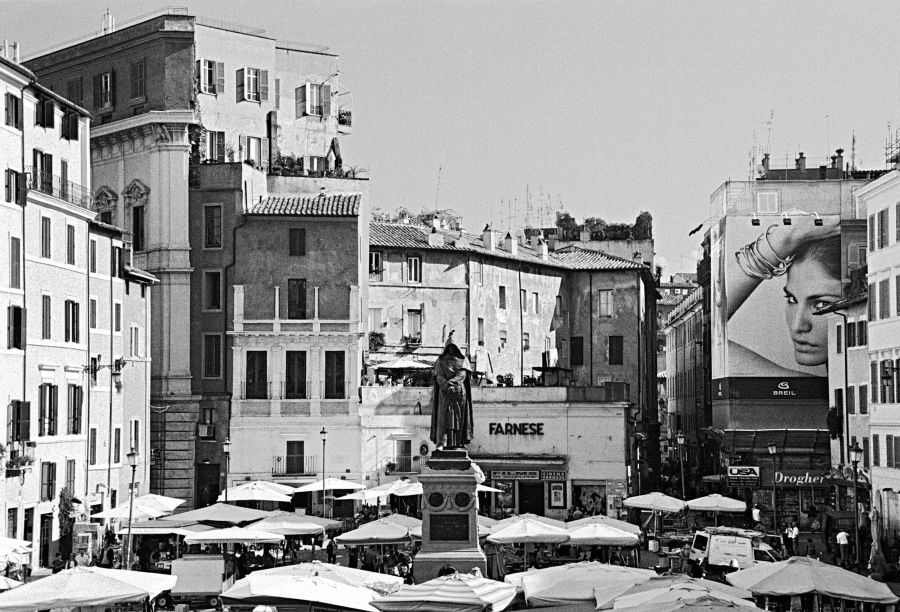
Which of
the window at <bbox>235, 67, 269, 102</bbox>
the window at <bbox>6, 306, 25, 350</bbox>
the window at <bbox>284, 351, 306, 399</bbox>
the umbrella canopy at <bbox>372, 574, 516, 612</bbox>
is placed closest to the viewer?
the umbrella canopy at <bbox>372, 574, 516, 612</bbox>

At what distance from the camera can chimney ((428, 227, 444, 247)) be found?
8519 cm

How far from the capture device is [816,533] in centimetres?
7106

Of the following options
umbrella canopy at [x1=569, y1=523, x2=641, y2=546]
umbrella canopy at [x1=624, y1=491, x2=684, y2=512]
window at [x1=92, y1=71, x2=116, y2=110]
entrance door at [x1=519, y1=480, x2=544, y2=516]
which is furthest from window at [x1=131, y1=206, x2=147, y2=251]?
umbrella canopy at [x1=569, y1=523, x2=641, y2=546]

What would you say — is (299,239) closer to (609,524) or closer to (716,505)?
(716,505)

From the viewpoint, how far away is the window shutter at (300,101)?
84.6 metres

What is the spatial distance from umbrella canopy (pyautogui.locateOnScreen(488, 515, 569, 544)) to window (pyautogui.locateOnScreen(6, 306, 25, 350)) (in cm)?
1808

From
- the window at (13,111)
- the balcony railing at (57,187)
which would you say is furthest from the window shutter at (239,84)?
the window at (13,111)

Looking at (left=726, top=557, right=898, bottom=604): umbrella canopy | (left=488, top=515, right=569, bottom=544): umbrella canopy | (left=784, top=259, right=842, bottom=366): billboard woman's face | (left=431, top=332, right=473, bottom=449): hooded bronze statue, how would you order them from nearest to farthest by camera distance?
(left=726, top=557, right=898, bottom=604): umbrella canopy
(left=431, top=332, right=473, bottom=449): hooded bronze statue
(left=488, top=515, right=569, bottom=544): umbrella canopy
(left=784, top=259, right=842, bottom=366): billboard woman's face

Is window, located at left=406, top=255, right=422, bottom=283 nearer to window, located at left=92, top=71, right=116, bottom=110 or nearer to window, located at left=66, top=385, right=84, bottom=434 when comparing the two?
window, located at left=92, top=71, right=116, bottom=110

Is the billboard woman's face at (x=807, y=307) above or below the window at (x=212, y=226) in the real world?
below

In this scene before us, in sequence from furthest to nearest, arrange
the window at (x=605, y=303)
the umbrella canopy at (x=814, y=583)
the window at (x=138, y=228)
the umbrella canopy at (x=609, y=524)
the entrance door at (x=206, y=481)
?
1. the window at (x=605, y=303)
2. the window at (x=138, y=228)
3. the entrance door at (x=206, y=481)
4. the umbrella canopy at (x=609, y=524)
5. the umbrella canopy at (x=814, y=583)

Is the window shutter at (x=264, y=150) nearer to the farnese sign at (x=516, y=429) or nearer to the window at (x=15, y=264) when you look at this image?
the farnese sign at (x=516, y=429)

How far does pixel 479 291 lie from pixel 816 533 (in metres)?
23.8

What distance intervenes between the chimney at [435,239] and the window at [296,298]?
1194 cm
